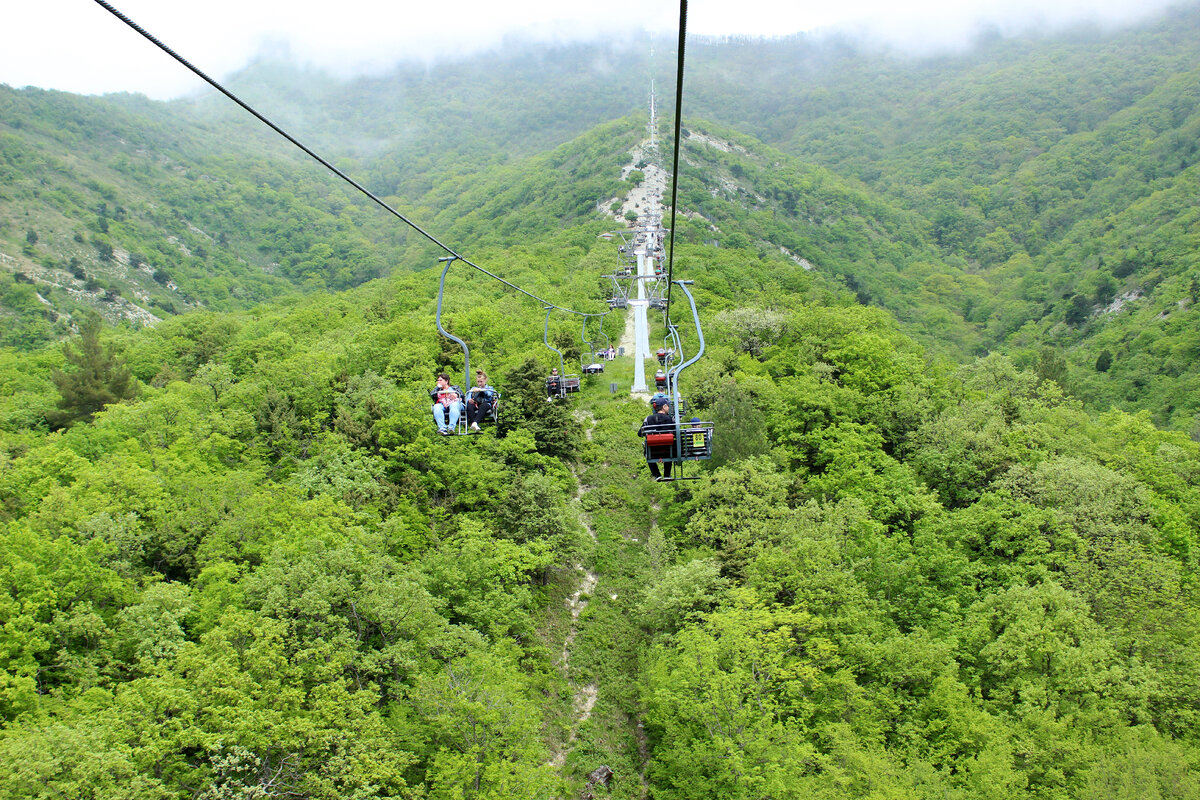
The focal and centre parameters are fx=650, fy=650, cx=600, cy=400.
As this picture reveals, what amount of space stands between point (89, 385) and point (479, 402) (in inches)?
1716

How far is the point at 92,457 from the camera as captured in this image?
37.8 meters

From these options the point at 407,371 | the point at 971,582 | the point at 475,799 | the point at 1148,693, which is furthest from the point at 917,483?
the point at 407,371

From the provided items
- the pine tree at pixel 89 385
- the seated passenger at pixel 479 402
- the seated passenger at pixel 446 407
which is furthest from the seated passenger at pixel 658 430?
the pine tree at pixel 89 385

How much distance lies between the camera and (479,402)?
21.5 meters

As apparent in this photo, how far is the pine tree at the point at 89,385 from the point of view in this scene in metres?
48.2

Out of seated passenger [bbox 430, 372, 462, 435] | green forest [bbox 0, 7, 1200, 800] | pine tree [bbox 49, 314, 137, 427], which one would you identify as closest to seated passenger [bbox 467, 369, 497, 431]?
seated passenger [bbox 430, 372, 462, 435]

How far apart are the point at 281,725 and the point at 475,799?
20.0 ft

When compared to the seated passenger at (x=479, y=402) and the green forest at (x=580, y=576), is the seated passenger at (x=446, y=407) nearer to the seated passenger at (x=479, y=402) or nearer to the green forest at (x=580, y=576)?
the seated passenger at (x=479, y=402)

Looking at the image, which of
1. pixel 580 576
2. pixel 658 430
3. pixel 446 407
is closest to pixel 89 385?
pixel 580 576

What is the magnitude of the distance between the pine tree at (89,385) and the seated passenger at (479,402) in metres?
41.2

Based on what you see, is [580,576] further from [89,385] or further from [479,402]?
[89,385]

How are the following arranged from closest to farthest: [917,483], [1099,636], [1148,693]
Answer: [1148,693]
[1099,636]
[917,483]

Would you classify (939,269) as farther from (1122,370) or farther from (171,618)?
(171,618)

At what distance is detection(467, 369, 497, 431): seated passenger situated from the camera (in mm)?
21172
